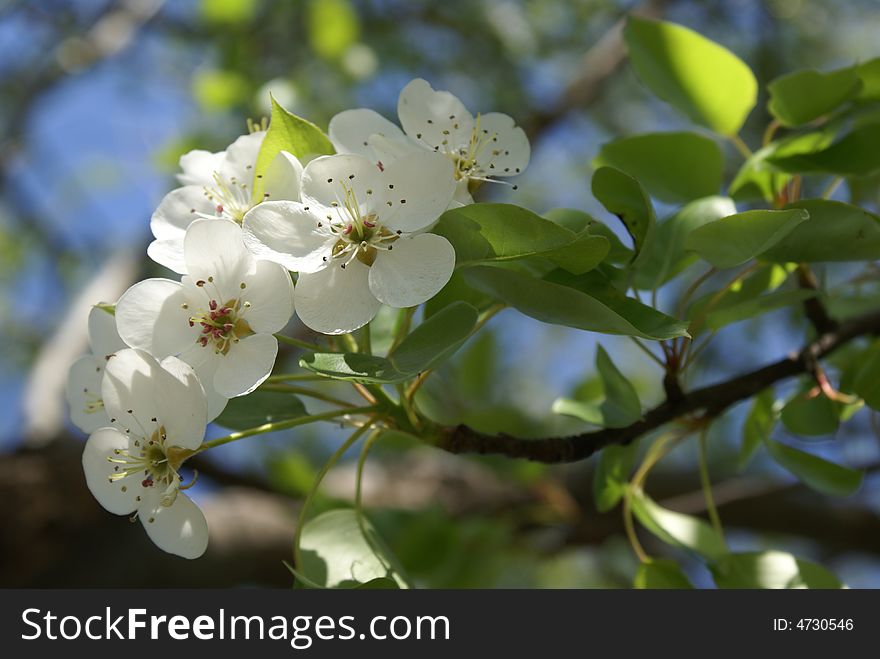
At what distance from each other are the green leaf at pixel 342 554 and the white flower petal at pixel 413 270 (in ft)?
0.80

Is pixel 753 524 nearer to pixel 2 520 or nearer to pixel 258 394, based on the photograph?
pixel 258 394

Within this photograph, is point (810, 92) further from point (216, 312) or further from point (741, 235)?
point (216, 312)

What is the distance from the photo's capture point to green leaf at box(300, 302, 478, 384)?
54 cm

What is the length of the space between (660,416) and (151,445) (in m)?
0.42

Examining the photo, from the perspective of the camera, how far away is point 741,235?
0.63 meters

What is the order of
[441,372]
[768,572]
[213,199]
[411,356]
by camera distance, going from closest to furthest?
[411,356] → [213,199] → [768,572] → [441,372]

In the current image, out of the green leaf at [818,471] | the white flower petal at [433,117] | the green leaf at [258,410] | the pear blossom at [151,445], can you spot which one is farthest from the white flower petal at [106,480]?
the green leaf at [818,471]

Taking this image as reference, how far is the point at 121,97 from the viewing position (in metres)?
3.38

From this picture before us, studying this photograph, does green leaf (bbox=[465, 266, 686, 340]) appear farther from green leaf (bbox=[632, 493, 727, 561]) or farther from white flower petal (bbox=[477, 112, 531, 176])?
green leaf (bbox=[632, 493, 727, 561])

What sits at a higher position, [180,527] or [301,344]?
[301,344]

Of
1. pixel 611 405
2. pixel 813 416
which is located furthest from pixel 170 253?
pixel 813 416

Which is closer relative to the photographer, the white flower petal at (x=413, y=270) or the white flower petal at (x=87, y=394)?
the white flower petal at (x=413, y=270)

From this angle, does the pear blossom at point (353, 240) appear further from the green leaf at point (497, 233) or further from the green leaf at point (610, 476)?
the green leaf at point (610, 476)

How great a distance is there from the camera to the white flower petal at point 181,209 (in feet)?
2.20
